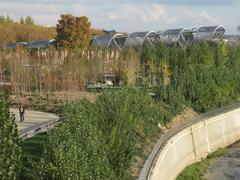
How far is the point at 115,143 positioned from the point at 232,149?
25.8m

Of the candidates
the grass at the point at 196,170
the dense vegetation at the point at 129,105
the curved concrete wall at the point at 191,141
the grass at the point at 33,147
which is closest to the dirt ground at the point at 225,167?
the grass at the point at 196,170

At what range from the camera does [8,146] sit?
586 inches

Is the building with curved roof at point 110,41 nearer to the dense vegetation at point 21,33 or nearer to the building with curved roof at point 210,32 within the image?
the building with curved roof at point 210,32

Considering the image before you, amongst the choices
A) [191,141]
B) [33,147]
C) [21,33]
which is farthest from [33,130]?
[21,33]

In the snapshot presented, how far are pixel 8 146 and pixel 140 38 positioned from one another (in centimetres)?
7745

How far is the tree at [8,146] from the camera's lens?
47.8ft

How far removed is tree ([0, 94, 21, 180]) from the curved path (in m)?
16.9

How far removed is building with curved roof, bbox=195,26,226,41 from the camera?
92.7 meters

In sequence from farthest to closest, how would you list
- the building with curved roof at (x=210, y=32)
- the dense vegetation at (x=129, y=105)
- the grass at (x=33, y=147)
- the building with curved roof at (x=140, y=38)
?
the building with curved roof at (x=210, y=32), the building with curved roof at (x=140, y=38), the grass at (x=33, y=147), the dense vegetation at (x=129, y=105)

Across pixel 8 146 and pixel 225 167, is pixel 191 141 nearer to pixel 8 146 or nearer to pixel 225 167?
pixel 225 167

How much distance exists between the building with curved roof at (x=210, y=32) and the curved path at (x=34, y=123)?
168 feet

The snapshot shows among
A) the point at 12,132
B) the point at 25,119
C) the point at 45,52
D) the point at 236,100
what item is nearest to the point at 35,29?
the point at 45,52

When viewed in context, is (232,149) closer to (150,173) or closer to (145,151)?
(145,151)

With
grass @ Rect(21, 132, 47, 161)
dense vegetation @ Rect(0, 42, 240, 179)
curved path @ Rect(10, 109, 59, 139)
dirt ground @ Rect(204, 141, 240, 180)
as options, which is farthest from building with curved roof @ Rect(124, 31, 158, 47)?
grass @ Rect(21, 132, 47, 161)
